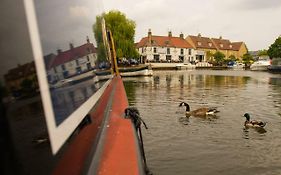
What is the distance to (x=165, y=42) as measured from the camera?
8869 cm

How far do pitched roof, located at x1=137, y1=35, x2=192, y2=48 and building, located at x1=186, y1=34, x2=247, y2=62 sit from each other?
6299 mm

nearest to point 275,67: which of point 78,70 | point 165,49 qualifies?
point 165,49

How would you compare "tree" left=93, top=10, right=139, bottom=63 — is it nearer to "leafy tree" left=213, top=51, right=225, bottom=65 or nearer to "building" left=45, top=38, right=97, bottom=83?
"leafy tree" left=213, top=51, right=225, bottom=65

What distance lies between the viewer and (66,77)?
1.49 meters

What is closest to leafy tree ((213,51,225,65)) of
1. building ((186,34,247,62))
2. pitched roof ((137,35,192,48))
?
building ((186,34,247,62))

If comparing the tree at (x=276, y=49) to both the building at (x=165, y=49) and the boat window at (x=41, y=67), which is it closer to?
the building at (x=165, y=49)

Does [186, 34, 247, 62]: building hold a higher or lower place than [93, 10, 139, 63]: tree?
lower

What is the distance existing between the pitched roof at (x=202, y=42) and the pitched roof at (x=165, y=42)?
6615 millimetres

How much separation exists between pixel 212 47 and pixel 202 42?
563 centimetres

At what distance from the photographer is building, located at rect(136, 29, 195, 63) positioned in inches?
3319

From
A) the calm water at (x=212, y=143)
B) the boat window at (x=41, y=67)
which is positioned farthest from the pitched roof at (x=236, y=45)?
the boat window at (x=41, y=67)

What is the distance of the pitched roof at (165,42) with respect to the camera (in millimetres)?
85550

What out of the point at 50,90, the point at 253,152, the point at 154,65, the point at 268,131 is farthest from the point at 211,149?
the point at 154,65

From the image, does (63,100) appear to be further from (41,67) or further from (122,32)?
(122,32)
